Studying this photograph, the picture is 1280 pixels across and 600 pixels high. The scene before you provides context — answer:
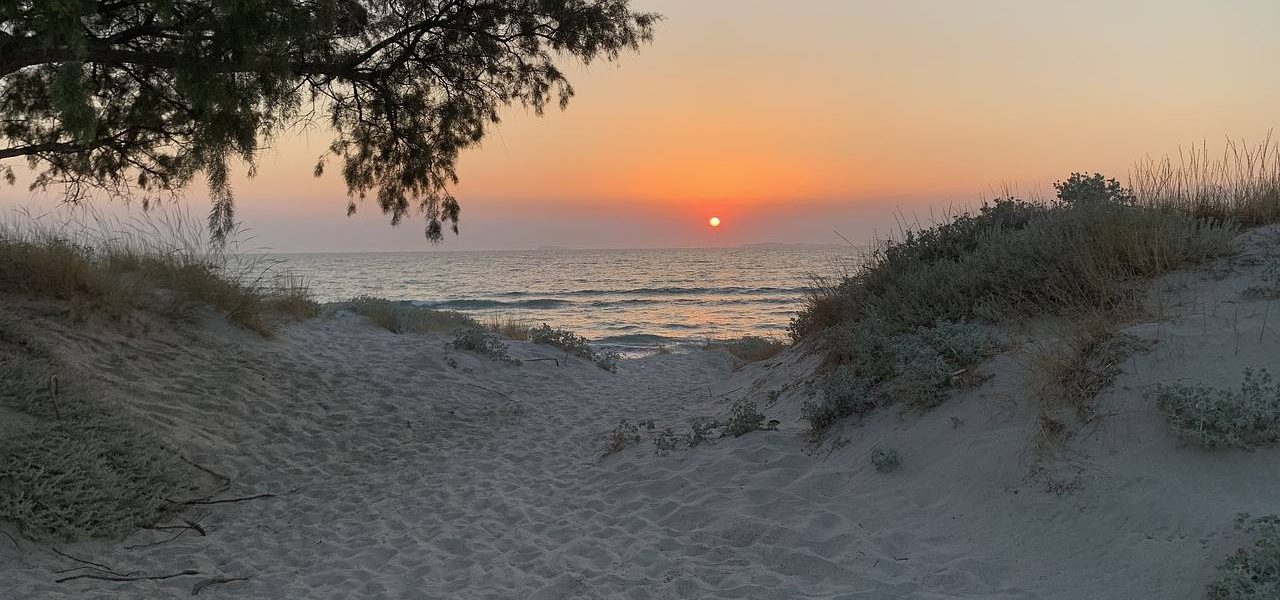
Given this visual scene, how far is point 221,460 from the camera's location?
6512mm

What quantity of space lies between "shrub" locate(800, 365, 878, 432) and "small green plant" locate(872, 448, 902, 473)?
0.90 m

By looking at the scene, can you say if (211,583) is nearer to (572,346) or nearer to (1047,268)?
(1047,268)

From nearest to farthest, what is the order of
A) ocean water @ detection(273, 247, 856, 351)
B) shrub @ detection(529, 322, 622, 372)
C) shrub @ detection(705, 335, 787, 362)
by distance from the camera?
shrub @ detection(705, 335, 787, 362)
shrub @ detection(529, 322, 622, 372)
ocean water @ detection(273, 247, 856, 351)

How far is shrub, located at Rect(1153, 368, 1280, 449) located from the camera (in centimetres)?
393

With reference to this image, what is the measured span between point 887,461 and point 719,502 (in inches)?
48.7

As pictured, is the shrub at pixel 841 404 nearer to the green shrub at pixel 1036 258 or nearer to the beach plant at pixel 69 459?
the green shrub at pixel 1036 258

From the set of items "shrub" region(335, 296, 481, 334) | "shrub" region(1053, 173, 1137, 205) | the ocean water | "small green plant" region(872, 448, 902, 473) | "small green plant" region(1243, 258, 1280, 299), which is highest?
"shrub" region(1053, 173, 1137, 205)

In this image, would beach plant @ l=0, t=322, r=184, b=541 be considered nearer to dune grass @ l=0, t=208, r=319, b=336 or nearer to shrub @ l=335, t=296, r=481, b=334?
dune grass @ l=0, t=208, r=319, b=336

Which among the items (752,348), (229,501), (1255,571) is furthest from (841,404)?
(752,348)

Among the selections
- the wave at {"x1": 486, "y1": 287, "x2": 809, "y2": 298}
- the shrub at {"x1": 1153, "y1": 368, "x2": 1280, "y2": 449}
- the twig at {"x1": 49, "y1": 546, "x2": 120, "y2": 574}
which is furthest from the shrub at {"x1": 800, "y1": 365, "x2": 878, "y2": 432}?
the wave at {"x1": 486, "y1": 287, "x2": 809, "y2": 298}

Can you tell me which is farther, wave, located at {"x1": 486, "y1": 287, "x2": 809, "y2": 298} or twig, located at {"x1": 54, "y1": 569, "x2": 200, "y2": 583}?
wave, located at {"x1": 486, "y1": 287, "x2": 809, "y2": 298}

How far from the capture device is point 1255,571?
10.2 feet

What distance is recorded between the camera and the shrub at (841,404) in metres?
6.15

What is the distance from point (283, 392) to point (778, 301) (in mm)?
31210
